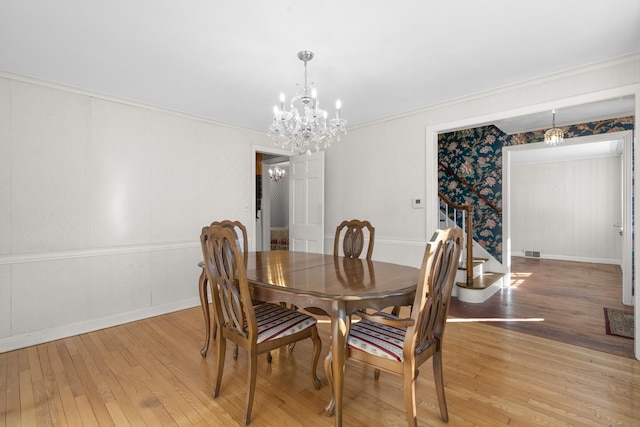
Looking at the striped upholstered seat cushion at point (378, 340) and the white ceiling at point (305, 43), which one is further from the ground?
the white ceiling at point (305, 43)

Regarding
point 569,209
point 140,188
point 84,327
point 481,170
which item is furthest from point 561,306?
point 84,327

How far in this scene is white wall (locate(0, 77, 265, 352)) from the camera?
2850 millimetres

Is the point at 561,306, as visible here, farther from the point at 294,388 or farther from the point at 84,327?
the point at 84,327

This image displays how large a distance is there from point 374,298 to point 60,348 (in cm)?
289

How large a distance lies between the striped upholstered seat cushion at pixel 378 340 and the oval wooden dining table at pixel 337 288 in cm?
8

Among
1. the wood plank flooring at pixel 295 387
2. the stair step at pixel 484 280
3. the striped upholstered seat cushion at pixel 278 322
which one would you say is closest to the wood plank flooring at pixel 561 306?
the stair step at pixel 484 280

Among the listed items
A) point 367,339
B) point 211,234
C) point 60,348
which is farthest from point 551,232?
point 60,348

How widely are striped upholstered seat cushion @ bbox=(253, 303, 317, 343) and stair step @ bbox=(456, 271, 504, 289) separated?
2.80 meters

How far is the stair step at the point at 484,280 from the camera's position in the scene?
4.10 metres

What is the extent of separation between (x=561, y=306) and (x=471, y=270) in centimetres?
106

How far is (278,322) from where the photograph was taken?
2.00 m

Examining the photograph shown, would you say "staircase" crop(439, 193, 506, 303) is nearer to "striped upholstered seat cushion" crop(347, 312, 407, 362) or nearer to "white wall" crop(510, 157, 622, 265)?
"striped upholstered seat cushion" crop(347, 312, 407, 362)

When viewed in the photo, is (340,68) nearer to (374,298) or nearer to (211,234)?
(211,234)

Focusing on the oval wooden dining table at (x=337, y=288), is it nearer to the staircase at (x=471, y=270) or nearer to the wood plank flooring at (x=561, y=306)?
the wood plank flooring at (x=561, y=306)
